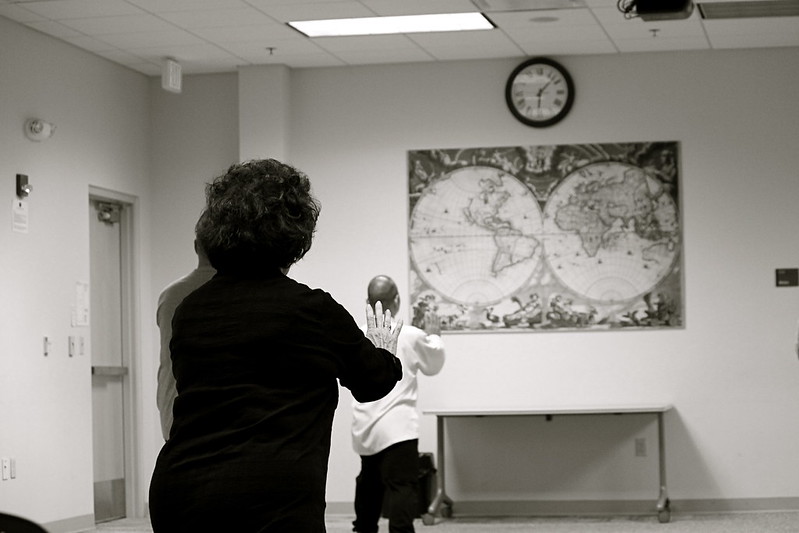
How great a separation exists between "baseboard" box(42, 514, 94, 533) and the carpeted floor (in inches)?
2.2

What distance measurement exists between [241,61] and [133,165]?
1031 millimetres

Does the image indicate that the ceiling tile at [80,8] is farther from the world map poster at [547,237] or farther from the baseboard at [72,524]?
the baseboard at [72,524]

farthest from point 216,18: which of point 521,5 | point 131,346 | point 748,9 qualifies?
point 748,9

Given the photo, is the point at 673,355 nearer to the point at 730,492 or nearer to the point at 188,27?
the point at 730,492

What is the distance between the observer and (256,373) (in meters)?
2.43

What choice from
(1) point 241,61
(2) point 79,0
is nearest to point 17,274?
(2) point 79,0

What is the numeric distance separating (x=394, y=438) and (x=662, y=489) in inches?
97.8

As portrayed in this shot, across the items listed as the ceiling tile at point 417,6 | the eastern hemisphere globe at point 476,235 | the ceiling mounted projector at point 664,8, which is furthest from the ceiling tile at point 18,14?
the ceiling mounted projector at point 664,8

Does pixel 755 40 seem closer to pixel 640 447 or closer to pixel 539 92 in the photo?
pixel 539 92

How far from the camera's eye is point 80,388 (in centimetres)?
750

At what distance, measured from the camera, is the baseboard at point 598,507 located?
780 centimetres

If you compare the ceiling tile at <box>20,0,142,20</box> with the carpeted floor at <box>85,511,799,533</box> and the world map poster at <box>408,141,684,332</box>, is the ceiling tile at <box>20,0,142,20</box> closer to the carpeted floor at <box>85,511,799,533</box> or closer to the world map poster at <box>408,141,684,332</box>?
the world map poster at <box>408,141,684,332</box>

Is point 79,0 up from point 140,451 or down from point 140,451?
up

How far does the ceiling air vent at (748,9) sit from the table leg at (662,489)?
2.42 meters
